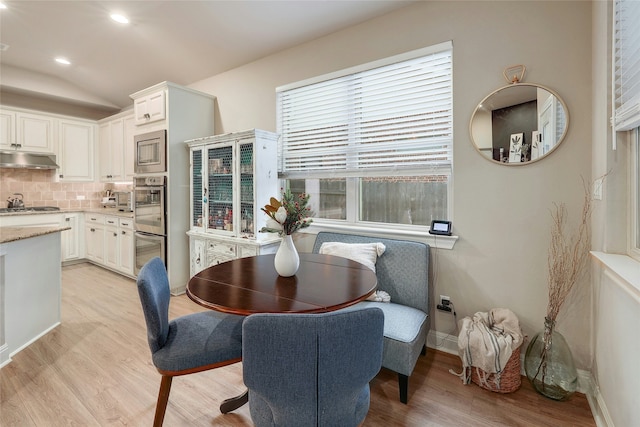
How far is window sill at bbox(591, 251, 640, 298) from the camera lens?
119cm

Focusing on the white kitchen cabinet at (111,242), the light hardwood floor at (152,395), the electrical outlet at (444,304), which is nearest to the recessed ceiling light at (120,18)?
the white kitchen cabinet at (111,242)

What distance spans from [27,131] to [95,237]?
1835 millimetres

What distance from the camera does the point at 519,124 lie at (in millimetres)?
2043

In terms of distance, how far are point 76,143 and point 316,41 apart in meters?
4.53

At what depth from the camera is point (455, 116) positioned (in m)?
2.26

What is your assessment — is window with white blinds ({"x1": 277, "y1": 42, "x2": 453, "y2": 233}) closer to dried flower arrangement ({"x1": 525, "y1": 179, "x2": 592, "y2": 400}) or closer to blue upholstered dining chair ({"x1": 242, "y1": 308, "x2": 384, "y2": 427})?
dried flower arrangement ({"x1": 525, "y1": 179, "x2": 592, "y2": 400})

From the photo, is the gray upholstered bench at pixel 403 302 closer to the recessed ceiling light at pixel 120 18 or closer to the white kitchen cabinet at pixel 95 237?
the recessed ceiling light at pixel 120 18

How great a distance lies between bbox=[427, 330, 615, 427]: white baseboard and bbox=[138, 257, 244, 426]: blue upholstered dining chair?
1638mm

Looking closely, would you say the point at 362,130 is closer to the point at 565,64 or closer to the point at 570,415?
the point at 565,64

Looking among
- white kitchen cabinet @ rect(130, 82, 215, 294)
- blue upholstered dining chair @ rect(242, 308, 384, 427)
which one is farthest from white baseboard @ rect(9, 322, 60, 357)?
blue upholstered dining chair @ rect(242, 308, 384, 427)

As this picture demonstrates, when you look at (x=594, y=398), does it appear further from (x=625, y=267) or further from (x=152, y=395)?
(x=152, y=395)

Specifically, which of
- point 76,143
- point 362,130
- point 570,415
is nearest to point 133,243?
point 76,143

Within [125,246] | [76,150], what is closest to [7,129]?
[76,150]

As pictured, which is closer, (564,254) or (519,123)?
(564,254)
